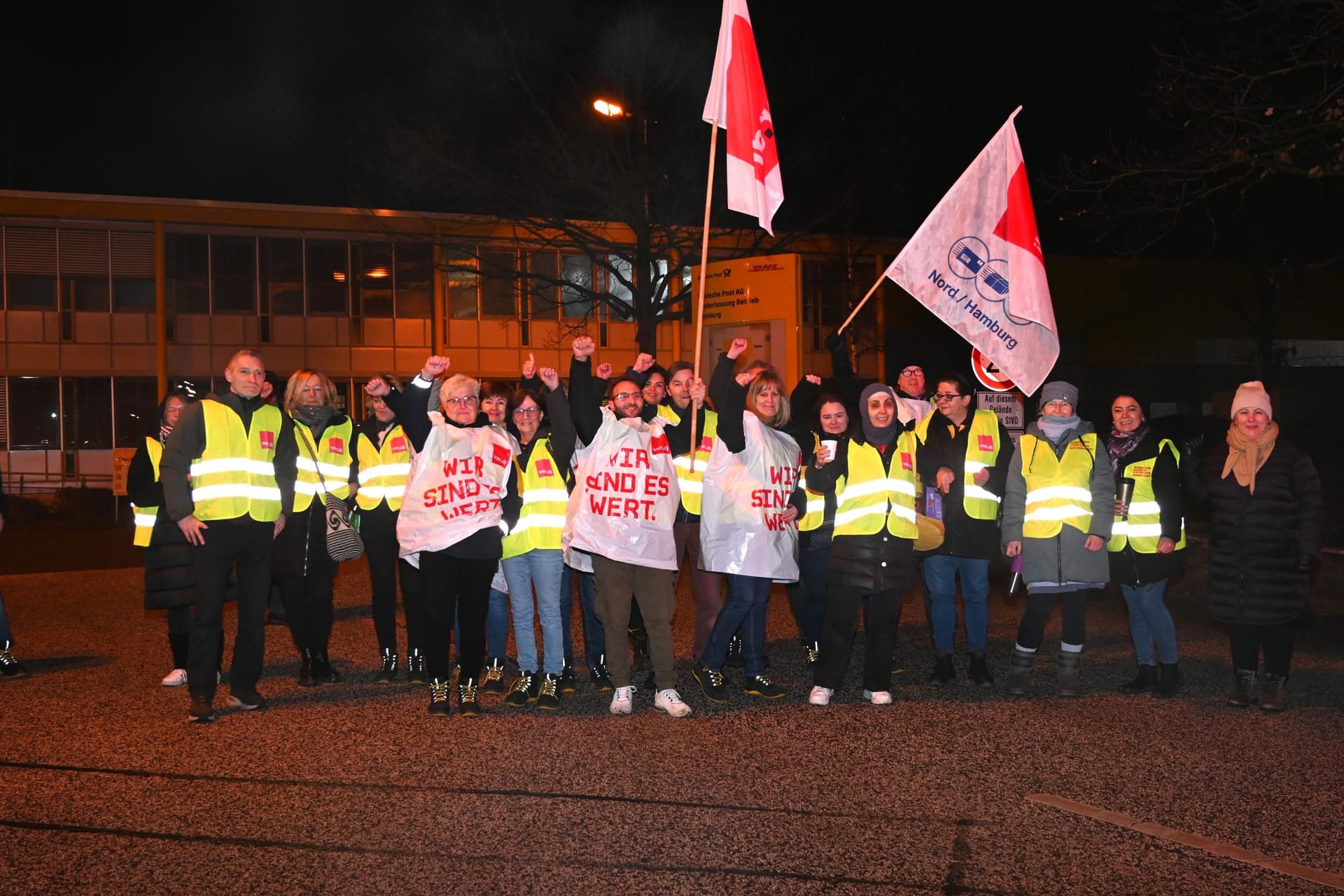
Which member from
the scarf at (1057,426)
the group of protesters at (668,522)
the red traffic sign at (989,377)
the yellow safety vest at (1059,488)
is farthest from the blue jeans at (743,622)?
the red traffic sign at (989,377)

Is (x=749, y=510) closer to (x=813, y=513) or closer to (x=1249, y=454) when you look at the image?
(x=813, y=513)

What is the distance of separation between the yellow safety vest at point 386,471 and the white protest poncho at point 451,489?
0.99 metres

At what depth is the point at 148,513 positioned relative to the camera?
856 cm

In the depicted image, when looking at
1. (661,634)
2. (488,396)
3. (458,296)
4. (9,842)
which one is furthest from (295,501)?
(458,296)

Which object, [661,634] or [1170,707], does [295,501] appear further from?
[1170,707]

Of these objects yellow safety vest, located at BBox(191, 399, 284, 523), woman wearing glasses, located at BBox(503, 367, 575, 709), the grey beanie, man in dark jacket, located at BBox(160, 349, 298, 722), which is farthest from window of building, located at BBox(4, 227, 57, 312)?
the grey beanie

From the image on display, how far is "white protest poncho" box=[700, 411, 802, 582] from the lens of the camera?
779cm

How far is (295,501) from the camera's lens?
8398 millimetres

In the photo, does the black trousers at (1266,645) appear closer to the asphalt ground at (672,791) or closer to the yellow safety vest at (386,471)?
the asphalt ground at (672,791)

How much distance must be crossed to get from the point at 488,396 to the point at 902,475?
2617 mm

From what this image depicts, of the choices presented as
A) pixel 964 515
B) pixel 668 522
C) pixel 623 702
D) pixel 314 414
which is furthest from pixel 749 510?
Result: pixel 314 414

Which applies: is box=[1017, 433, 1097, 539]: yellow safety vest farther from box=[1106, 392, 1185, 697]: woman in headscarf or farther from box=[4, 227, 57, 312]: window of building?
box=[4, 227, 57, 312]: window of building

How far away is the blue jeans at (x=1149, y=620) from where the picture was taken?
801cm

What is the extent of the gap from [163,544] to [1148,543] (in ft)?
20.3
